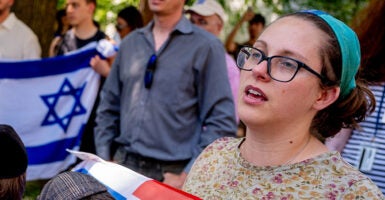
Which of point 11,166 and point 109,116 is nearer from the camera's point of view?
point 11,166

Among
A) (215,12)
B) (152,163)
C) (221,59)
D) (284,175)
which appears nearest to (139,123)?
(152,163)

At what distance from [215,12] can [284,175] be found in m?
4.02

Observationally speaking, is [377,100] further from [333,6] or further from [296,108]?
[333,6]

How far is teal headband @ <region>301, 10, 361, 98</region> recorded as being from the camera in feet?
6.75

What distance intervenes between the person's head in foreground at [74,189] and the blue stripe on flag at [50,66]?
4119mm

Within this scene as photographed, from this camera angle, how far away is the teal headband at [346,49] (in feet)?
6.75

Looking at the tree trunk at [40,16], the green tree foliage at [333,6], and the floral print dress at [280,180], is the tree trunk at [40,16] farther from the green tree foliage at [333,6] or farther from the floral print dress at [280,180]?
the green tree foliage at [333,6]

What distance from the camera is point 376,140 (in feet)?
10.6

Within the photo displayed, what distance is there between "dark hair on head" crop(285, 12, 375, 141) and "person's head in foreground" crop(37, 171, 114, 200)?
2.65 feet

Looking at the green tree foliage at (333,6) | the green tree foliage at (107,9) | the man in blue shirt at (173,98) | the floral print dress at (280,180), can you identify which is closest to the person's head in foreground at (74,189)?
the floral print dress at (280,180)

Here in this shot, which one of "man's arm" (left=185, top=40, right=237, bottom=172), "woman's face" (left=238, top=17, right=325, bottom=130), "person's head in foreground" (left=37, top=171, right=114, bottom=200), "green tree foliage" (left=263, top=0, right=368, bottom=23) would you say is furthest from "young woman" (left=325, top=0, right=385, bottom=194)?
"green tree foliage" (left=263, top=0, right=368, bottom=23)

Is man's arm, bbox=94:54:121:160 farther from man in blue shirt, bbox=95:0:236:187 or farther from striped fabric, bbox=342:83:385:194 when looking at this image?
striped fabric, bbox=342:83:385:194

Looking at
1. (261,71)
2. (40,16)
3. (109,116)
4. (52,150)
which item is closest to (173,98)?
(109,116)

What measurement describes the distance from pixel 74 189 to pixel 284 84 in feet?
2.41
